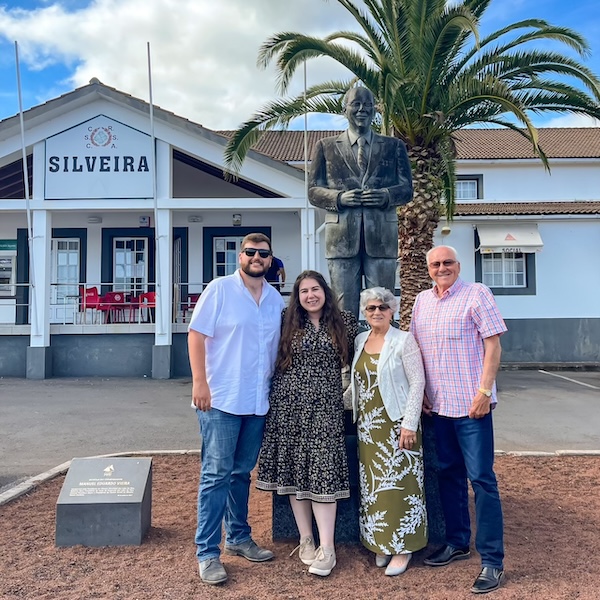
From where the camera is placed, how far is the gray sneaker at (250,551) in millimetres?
3213

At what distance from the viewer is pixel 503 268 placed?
15.1 meters

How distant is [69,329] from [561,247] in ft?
41.6

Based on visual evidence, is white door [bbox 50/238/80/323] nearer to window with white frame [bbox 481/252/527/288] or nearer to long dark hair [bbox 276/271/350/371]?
window with white frame [bbox 481/252/527/288]

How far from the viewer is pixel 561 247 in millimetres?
14797

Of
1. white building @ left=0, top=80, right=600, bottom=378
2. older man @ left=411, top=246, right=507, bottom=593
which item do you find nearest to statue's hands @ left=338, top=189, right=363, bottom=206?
older man @ left=411, top=246, right=507, bottom=593

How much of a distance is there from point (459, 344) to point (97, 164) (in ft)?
35.0

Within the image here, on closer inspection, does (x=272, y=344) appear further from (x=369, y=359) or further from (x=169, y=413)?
(x=169, y=413)

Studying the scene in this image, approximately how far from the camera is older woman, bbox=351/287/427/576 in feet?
9.71

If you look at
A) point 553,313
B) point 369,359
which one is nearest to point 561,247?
point 553,313

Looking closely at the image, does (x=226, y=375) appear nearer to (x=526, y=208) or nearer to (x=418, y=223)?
(x=418, y=223)

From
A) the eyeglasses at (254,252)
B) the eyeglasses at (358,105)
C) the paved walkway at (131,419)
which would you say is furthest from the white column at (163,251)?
the eyeglasses at (254,252)

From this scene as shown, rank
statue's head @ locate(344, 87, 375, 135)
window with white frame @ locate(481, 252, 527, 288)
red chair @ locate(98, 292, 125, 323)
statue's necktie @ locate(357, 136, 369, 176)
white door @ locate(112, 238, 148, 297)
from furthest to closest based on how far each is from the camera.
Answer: window with white frame @ locate(481, 252, 527, 288) < white door @ locate(112, 238, 148, 297) < red chair @ locate(98, 292, 125, 323) < statue's necktie @ locate(357, 136, 369, 176) < statue's head @ locate(344, 87, 375, 135)

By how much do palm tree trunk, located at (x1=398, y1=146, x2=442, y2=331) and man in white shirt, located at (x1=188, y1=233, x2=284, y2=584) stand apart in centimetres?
637

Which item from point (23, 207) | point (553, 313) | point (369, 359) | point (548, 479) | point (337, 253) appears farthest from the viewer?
point (553, 313)
